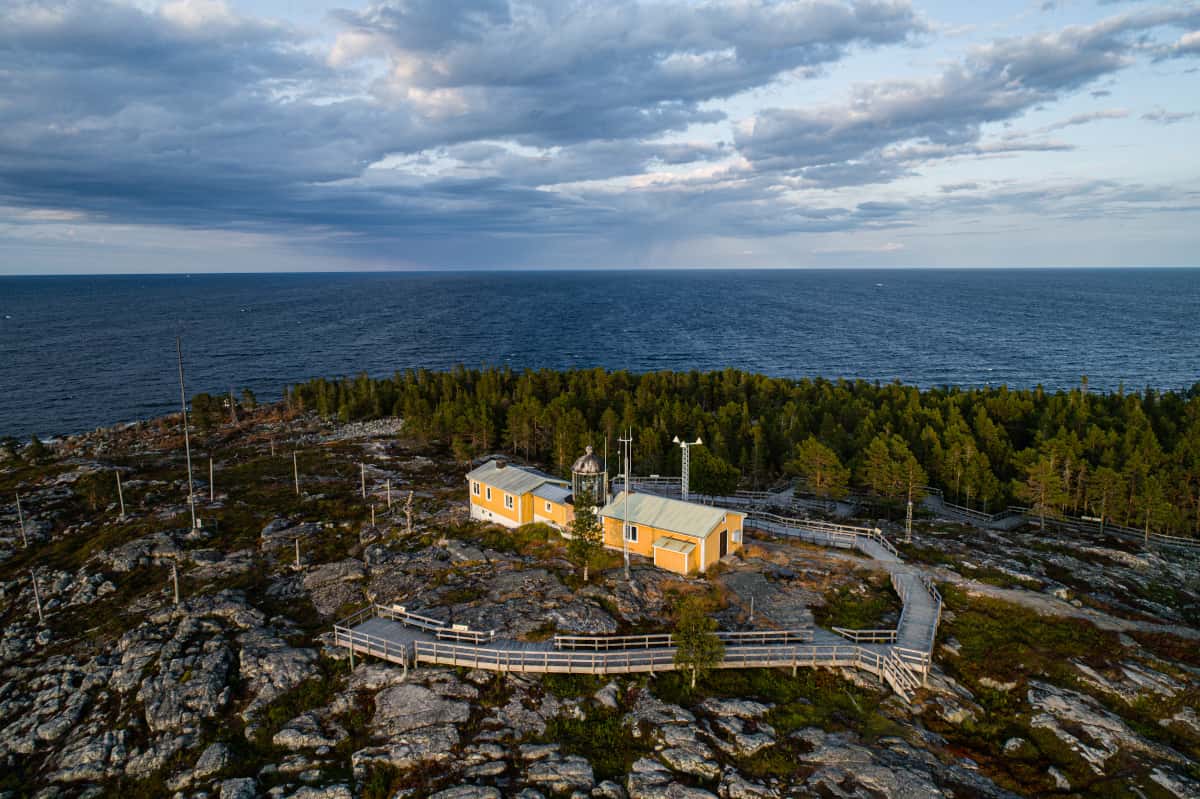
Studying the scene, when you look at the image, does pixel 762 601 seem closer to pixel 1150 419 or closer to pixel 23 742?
pixel 23 742

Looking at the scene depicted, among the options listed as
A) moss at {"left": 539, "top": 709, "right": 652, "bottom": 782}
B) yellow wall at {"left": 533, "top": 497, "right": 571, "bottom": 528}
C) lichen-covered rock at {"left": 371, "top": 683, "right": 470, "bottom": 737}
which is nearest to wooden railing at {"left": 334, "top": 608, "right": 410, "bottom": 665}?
lichen-covered rock at {"left": 371, "top": 683, "right": 470, "bottom": 737}

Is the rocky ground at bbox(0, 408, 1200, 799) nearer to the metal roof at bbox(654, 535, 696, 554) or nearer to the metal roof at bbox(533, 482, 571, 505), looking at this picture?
the metal roof at bbox(654, 535, 696, 554)

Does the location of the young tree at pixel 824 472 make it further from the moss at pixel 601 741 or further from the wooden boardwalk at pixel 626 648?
the moss at pixel 601 741

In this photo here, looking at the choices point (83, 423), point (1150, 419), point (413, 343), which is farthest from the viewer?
point (413, 343)

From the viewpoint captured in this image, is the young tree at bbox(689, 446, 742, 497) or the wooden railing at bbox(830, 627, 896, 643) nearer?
the wooden railing at bbox(830, 627, 896, 643)

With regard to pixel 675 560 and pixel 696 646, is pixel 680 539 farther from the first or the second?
pixel 696 646

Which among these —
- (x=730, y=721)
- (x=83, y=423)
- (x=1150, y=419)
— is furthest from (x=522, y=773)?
(x=83, y=423)
